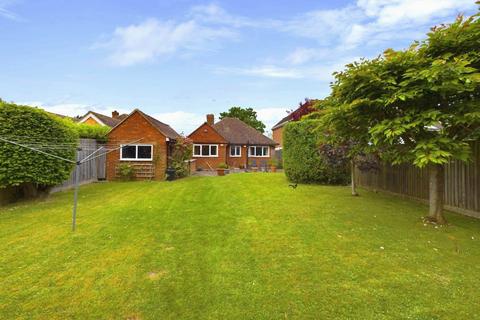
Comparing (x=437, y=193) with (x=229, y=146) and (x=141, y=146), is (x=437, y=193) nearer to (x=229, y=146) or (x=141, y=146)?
(x=141, y=146)

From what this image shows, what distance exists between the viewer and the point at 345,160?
11688mm

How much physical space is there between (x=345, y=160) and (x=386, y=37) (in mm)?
4864

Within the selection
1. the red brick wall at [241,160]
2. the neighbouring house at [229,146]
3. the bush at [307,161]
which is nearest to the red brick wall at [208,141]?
the neighbouring house at [229,146]

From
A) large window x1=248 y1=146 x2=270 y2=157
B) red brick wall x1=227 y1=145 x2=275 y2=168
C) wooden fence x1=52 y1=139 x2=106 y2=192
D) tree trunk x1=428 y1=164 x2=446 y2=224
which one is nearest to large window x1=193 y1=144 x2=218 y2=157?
red brick wall x1=227 y1=145 x2=275 y2=168

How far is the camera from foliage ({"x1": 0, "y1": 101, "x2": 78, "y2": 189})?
30.2 ft

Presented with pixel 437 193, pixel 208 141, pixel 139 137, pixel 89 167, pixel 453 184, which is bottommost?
pixel 437 193

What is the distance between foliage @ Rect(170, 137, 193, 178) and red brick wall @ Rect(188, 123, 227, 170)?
9.20 meters

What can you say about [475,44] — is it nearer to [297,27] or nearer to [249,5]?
[297,27]

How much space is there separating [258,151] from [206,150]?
617cm

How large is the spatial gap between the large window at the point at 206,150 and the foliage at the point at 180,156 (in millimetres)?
9321

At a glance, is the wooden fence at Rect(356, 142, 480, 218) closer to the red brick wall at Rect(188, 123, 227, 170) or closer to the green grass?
the green grass

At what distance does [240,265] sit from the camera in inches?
183

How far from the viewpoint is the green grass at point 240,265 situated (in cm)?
342

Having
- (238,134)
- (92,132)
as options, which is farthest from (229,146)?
(92,132)
